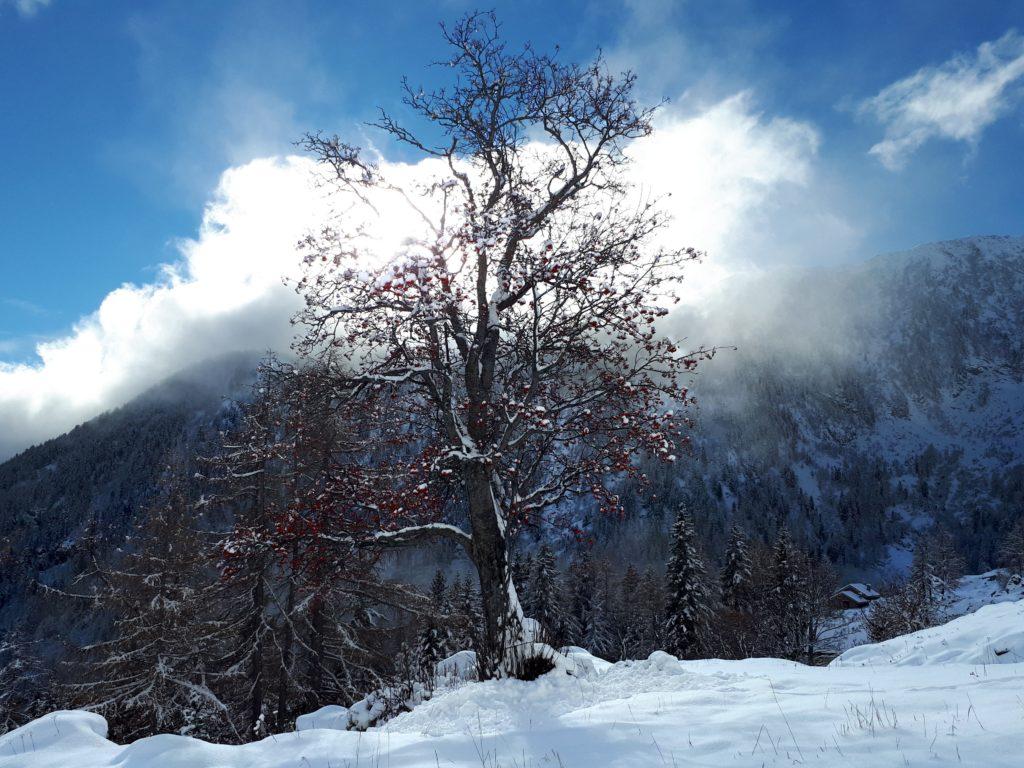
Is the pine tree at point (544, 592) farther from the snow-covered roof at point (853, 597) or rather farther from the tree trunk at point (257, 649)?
the snow-covered roof at point (853, 597)

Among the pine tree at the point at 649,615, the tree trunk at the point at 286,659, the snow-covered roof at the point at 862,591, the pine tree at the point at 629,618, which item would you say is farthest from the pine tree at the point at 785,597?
the snow-covered roof at the point at 862,591

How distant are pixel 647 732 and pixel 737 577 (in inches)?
1717

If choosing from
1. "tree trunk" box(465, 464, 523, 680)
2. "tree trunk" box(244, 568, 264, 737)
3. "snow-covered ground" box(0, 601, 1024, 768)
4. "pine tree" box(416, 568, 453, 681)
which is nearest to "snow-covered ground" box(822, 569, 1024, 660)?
"pine tree" box(416, 568, 453, 681)

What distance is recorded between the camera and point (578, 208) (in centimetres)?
895

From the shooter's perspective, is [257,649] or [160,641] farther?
[160,641]

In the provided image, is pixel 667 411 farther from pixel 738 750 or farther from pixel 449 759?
pixel 449 759

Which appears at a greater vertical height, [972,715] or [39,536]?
[39,536]

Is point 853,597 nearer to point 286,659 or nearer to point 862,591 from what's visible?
point 862,591

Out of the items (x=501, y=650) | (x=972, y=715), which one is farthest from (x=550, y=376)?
(x=972, y=715)

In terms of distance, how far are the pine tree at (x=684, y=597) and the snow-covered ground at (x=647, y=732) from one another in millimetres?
29790

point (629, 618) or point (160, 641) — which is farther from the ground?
point (160, 641)

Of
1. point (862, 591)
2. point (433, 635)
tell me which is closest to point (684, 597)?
point (433, 635)

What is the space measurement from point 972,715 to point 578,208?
299 inches

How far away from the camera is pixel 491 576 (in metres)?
7.45
